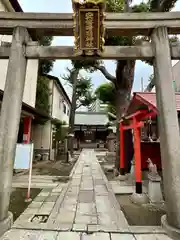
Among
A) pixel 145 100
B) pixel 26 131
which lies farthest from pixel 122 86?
pixel 26 131

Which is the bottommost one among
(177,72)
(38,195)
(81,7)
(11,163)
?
(38,195)

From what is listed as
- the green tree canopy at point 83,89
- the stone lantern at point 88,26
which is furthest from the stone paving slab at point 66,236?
the green tree canopy at point 83,89

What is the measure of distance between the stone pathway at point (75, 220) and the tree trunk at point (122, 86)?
166 inches

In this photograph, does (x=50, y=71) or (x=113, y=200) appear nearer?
(x=113, y=200)

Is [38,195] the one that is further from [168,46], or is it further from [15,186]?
[168,46]

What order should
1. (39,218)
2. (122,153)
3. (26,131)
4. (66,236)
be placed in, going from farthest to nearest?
(26,131) → (122,153) → (39,218) → (66,236)

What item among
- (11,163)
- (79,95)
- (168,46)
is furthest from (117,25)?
(79,95)

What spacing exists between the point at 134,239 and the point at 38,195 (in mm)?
3649

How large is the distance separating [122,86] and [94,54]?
603 cm

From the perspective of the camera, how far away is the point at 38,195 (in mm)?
5391

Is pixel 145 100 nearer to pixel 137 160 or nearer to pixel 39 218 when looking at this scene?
pixel 137 160

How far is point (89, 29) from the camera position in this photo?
10.7 feet

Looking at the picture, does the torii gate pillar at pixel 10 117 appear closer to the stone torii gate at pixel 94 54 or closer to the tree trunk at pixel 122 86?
the stone torii gate at pixel 94 54

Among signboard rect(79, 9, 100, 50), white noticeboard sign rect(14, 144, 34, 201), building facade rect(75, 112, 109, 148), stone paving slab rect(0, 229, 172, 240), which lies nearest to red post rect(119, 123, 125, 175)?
white noticeboard sign rect(14, 144, 34, 201)
